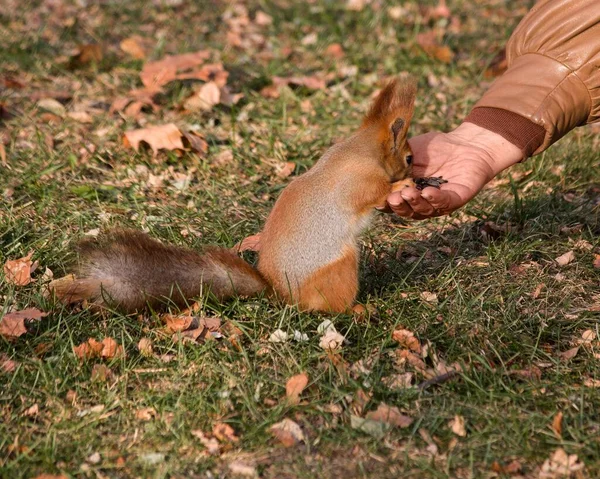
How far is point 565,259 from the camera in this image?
2889 millimetres

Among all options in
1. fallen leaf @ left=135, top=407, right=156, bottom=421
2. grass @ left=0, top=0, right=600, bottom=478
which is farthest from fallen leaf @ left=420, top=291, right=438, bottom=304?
fallen leaf @ left=135, top=407, right=156, bottom=421

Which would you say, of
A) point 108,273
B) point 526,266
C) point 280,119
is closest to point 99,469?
point 108,273

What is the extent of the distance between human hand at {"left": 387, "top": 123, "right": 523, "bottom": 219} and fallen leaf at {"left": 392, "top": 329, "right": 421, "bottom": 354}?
1.34ft

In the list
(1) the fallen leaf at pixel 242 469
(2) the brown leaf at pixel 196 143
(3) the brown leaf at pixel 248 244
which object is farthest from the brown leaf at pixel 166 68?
(1) the fallen leaf at pixel 242 469

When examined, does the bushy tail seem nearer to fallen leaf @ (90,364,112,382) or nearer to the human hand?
fallen leaf @ (90,364,112,382)

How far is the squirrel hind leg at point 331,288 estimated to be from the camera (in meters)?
2.51

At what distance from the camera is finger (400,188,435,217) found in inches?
99.3

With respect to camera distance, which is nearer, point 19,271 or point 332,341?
point 332,341

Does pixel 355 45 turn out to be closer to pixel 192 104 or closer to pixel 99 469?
pixel 192 104

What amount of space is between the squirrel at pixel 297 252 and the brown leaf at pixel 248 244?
338mm

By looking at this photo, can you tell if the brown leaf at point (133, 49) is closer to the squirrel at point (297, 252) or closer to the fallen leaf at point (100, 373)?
the squirrel at point (297, 252)

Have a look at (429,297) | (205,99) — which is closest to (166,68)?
(205,99)

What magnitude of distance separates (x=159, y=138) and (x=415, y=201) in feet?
4.80

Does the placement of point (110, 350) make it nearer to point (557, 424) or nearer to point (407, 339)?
point (407, 339)
